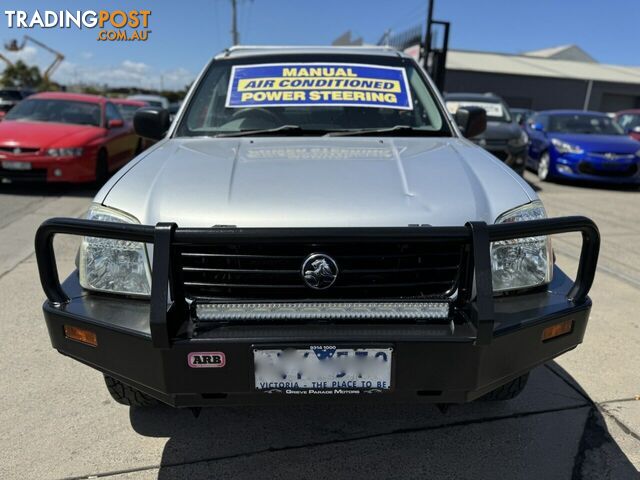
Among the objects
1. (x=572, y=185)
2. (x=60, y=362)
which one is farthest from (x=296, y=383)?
(x=572, y=185)

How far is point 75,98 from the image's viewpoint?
369 inches

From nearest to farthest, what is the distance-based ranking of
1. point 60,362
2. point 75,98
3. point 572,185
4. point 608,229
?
point 60,362
point 608,229
point 75,98
point 572,185

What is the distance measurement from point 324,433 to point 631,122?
43.5ft

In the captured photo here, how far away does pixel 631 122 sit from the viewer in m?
12.8

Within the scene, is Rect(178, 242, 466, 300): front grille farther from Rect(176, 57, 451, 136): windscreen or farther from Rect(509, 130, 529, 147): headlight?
Rect(509, 130, 529, 147): headlight

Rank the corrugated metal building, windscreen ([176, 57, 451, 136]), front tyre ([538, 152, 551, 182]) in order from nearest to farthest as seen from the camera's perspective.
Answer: windscreen ([176, 57, 451, 136]), front tyre ([538, 152, 551, 182]), the corrugated metal building

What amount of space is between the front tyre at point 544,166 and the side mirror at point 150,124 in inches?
342

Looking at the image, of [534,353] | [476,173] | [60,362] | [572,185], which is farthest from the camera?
[572,185]

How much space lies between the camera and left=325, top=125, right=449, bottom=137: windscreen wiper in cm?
305

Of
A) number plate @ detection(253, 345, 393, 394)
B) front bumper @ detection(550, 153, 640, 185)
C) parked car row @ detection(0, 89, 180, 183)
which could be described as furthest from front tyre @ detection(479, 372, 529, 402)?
front bumper @ detection(550, 153, 640, 185)

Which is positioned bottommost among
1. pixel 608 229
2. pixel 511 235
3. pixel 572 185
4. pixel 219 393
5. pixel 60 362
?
pixel 572 185

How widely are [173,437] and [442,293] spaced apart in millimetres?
1419

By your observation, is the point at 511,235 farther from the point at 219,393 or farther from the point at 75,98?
the point at 75,98

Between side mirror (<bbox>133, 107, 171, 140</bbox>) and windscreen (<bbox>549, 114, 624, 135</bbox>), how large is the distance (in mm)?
9290
